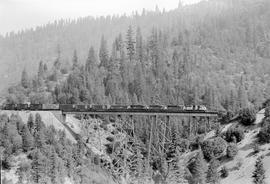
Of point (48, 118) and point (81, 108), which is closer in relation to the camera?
point (48, 118)

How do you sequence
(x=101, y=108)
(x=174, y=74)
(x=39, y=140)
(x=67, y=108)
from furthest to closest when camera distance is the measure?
(x=174, y=74) → (x=67, y=108) → (x=101, y=108) → (x=39, y=140)

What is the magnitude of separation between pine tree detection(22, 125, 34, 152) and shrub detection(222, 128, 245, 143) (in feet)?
92.9

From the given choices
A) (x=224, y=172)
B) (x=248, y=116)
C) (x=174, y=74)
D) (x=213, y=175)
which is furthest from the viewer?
(x=174, y=74)

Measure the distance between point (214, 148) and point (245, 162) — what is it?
5.96m

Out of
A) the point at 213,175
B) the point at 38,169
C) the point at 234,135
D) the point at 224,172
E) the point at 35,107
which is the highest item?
the point at 35,107

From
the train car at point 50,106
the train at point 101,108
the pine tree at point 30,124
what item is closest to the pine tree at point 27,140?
the pine tree at point 30,124

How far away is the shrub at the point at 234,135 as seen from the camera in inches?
2616

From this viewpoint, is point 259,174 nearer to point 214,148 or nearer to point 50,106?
point 214,148

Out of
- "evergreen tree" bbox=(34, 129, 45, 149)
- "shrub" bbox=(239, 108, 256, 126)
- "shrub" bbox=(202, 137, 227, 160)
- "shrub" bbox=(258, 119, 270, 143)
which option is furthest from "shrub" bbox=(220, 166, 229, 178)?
"evergreen tree" bbox=(34, 129, 45, 149)

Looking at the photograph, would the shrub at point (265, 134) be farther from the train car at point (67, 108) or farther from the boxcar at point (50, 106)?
the boxcar at point (50, 106)

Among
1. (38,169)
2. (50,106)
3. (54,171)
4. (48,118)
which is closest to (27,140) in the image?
Answer: (38,169)

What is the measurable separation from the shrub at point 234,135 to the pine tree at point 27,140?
92.9ft

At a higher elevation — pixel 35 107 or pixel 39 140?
pixel 35 107

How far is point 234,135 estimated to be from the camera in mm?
67125
